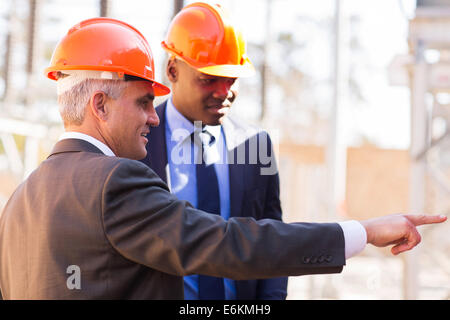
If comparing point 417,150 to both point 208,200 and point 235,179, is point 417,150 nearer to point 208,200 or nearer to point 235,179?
point 235,179

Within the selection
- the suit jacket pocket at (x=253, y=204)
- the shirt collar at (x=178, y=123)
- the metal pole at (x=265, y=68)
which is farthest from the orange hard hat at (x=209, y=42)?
the metal pole at (x=265, y=68)

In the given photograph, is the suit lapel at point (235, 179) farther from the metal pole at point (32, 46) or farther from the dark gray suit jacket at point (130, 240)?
the metal pole at point (32, 46)

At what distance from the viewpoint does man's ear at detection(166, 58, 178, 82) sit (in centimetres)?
320

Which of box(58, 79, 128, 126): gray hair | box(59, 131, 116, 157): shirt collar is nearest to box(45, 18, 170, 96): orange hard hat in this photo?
box(58, 79, 128, 126): gray hair

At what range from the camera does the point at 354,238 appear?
1.84m

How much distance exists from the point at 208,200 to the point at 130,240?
124 centimetres

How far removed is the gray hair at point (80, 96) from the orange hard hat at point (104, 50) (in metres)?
0.06

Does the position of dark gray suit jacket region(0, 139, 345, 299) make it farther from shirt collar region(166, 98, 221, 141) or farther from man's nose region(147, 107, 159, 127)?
shirt collar region(166, 98, 221, 141)

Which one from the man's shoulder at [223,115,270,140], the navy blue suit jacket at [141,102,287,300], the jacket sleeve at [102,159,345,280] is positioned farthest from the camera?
the man's shoulder at [223,115,270,140]

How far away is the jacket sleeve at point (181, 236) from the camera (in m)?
1.66

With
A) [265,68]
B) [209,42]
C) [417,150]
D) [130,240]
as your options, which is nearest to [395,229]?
[130,240]

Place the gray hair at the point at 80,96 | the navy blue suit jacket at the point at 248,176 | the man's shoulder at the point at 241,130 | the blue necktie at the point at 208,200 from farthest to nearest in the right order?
1. the man's shoulder at the point at 241,130
2. the navy blue suit jacket at the point at 248,176
3. the blue necktie at the point at 208,200
4. the gray hair at the point at 80,96

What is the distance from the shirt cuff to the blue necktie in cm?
111

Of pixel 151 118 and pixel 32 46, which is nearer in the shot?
pixel 151 118
